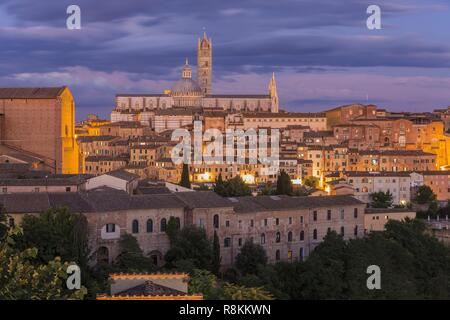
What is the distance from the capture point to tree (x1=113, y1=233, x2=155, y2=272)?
1625cm

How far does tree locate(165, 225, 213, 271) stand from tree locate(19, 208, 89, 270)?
5.84ft

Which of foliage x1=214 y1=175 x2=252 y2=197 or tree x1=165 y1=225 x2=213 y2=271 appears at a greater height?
foliage x1=214 y1=175 x2=252 y2=197

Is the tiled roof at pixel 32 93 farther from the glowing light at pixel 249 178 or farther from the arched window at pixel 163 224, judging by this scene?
the arched window at pixel 163 224

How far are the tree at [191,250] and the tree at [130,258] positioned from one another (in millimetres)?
560

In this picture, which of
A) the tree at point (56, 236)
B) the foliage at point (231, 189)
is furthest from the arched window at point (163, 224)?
the foliage at point (231, 189)

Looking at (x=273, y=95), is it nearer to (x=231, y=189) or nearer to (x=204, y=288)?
(x=231, y=189)

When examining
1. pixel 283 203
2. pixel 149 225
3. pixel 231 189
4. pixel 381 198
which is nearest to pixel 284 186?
pixel 231 189

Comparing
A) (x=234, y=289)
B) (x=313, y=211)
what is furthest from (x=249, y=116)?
(x=234, y=289)

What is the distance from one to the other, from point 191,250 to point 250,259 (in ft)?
5.36

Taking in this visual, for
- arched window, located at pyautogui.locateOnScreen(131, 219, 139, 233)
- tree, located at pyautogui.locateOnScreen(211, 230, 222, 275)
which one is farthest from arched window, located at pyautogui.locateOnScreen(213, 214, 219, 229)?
arched window, located at pyautogui.locateOnScreen(131, 219, 139, 233)

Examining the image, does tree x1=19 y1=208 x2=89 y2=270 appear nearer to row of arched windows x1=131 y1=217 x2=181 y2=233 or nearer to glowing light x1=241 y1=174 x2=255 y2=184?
row of arched windows x1=131 y1=217 x2=181 y2=233

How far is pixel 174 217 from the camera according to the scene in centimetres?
1880

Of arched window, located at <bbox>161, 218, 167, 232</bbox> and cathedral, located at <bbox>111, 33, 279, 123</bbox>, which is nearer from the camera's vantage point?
arched window, located at <bbox>161, 218, 167, 232</bbox>

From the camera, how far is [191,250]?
1748 cm
